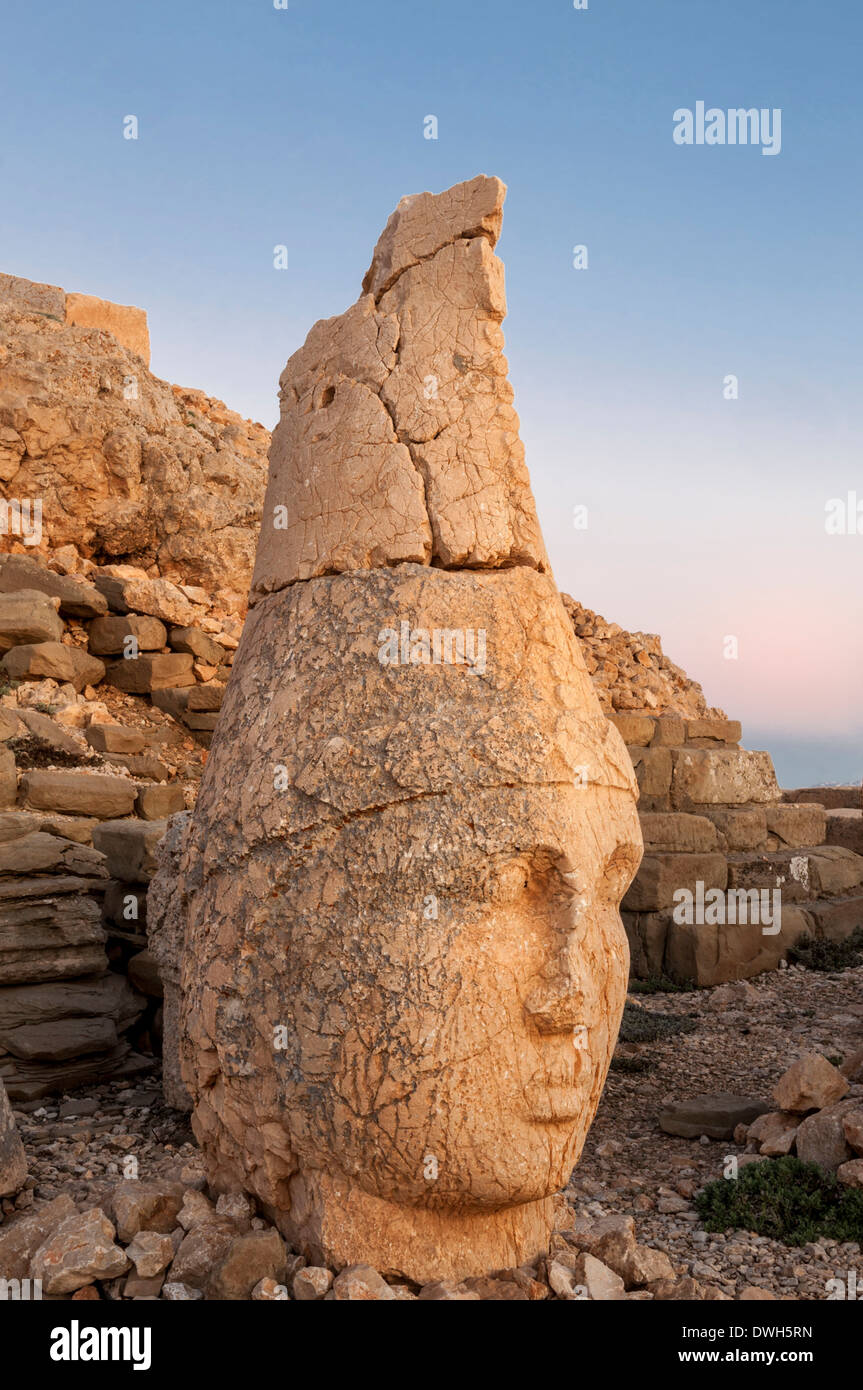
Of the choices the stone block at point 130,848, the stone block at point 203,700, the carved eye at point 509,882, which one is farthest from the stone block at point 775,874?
the stone block at point 203,700

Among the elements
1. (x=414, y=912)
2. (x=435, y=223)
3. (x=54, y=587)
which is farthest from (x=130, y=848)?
(x=54, y=587)

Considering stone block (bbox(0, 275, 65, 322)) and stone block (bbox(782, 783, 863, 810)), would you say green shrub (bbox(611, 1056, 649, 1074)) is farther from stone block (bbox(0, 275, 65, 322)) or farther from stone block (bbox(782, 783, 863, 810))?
stone block (bbox(0, 275, 65, 322))

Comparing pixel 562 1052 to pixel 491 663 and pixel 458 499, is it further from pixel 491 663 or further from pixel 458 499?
pixel 458 499

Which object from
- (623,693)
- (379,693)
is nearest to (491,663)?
(379,693)

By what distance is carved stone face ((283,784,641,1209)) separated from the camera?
2.74 m

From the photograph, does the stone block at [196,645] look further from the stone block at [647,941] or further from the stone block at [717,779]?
the stone block at [647,941]

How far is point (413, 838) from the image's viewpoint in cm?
280

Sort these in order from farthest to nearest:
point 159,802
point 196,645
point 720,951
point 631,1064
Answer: point 196,645 → point 159,802 → point 720,951 → point 631,1064

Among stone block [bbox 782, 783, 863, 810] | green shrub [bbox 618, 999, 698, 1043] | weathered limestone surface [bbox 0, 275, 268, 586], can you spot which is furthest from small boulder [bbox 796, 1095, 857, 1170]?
weathered limestone surface [bbox 0, 275, 268, 586]

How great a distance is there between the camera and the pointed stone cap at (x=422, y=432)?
3207 millimetres

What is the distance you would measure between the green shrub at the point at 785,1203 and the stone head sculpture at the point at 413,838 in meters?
1.19

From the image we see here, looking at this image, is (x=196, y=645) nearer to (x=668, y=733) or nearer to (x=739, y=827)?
(x=668, y=733)

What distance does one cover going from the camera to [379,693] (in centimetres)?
297

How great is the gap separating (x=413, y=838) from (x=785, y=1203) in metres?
2.44
